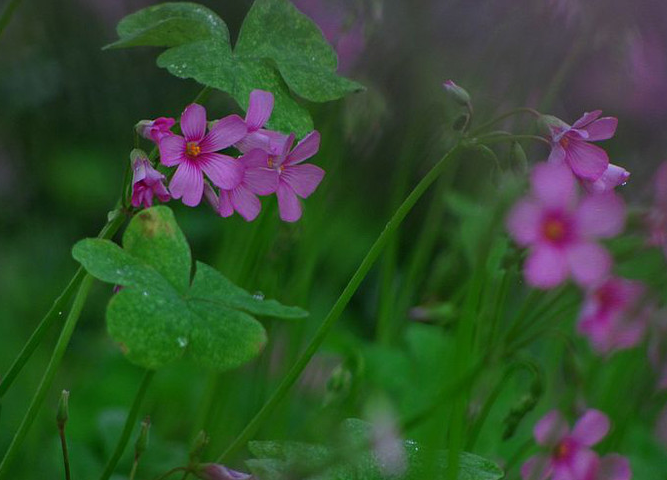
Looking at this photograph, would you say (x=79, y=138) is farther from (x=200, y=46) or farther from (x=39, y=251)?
(x=200, y=46)

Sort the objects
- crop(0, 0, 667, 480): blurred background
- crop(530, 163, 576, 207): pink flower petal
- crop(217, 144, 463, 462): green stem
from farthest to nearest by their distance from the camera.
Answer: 1. crop(0, 0, 667, 480): blurred background
2. crop(217, 144, 463, 462): green stem
3. crop(530, 163, 576, 207): pink flower petal

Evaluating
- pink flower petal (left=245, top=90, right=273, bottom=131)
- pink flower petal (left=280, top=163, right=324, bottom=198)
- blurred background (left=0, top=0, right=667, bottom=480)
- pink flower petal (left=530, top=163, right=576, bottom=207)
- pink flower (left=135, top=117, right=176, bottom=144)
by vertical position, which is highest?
pink flower petal (left=530, top=163, right=576, bottom=207)

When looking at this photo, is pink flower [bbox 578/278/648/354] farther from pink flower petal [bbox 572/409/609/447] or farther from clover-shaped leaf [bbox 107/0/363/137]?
clover-shaped leaf [bbox 107/0/363/137]

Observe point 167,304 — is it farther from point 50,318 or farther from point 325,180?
point 325,180

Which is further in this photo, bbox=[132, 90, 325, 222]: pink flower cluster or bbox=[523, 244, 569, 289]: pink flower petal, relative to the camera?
bbox=[132, 90, 325, 222]: pink flower cluster

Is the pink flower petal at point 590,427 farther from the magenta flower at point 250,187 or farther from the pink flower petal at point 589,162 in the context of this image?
the magenta flower at point 250,187

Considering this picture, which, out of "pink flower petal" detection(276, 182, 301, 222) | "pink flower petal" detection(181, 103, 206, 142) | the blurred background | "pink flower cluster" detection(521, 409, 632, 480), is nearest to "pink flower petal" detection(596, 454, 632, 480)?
"pink flower cluster" detection(521, 409, 632, 480)
